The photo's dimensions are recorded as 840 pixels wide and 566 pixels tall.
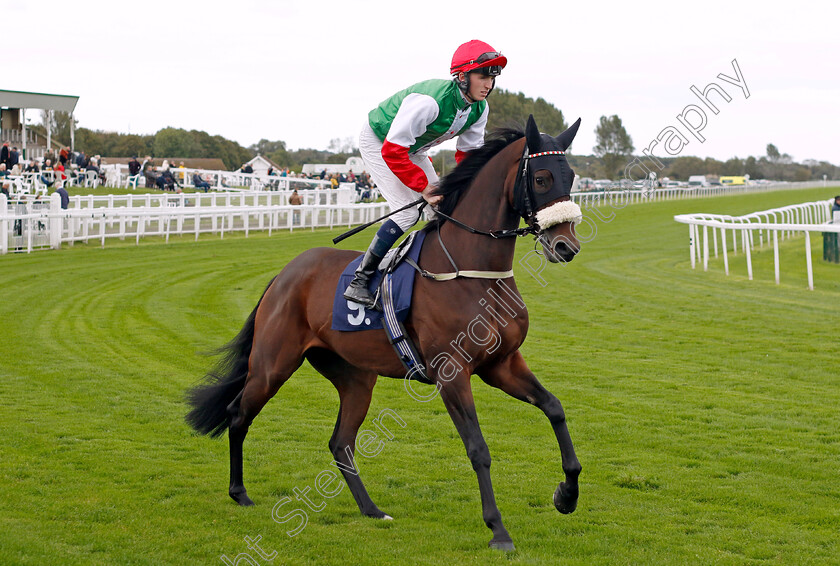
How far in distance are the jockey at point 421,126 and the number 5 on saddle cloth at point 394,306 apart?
0.19 ft

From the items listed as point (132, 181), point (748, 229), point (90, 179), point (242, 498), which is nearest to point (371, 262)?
point (242, 498)

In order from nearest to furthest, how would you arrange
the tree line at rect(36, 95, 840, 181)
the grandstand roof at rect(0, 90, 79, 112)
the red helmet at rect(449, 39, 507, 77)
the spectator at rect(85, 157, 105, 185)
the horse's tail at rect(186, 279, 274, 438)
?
the red helmet at rect(449, 39, 507, 77), the horse's tail at rect(186, 279, 274, 438), the spectator at rect(85, 157, 105, 185), the grandstand roof at rect(0, 90, 79, 112), the tree line at rect(36, 95, 840, 181)

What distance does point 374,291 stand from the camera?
4.34 meters

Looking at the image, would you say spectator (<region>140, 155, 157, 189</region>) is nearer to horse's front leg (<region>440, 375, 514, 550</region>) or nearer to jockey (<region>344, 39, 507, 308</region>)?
jockey (<region>344, 39, 507, 308</region>)

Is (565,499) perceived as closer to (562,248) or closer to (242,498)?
(562,248)

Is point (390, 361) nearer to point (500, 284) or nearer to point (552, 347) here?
point (500, 284)

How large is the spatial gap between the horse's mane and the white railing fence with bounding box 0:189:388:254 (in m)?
15.5

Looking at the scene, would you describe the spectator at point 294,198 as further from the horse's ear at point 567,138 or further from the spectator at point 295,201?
the horse's ear at point 567,138

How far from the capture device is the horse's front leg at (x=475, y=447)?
378cm

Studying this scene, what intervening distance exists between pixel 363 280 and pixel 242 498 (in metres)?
1.35

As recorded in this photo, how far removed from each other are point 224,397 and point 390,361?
121 centimetres

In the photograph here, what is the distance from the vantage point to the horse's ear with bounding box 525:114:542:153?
3787 mm

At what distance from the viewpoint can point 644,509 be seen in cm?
425

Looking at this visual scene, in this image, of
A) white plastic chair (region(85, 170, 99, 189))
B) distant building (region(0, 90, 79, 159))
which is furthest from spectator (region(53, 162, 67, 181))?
distant building (region(0, 90, 79, 159))
